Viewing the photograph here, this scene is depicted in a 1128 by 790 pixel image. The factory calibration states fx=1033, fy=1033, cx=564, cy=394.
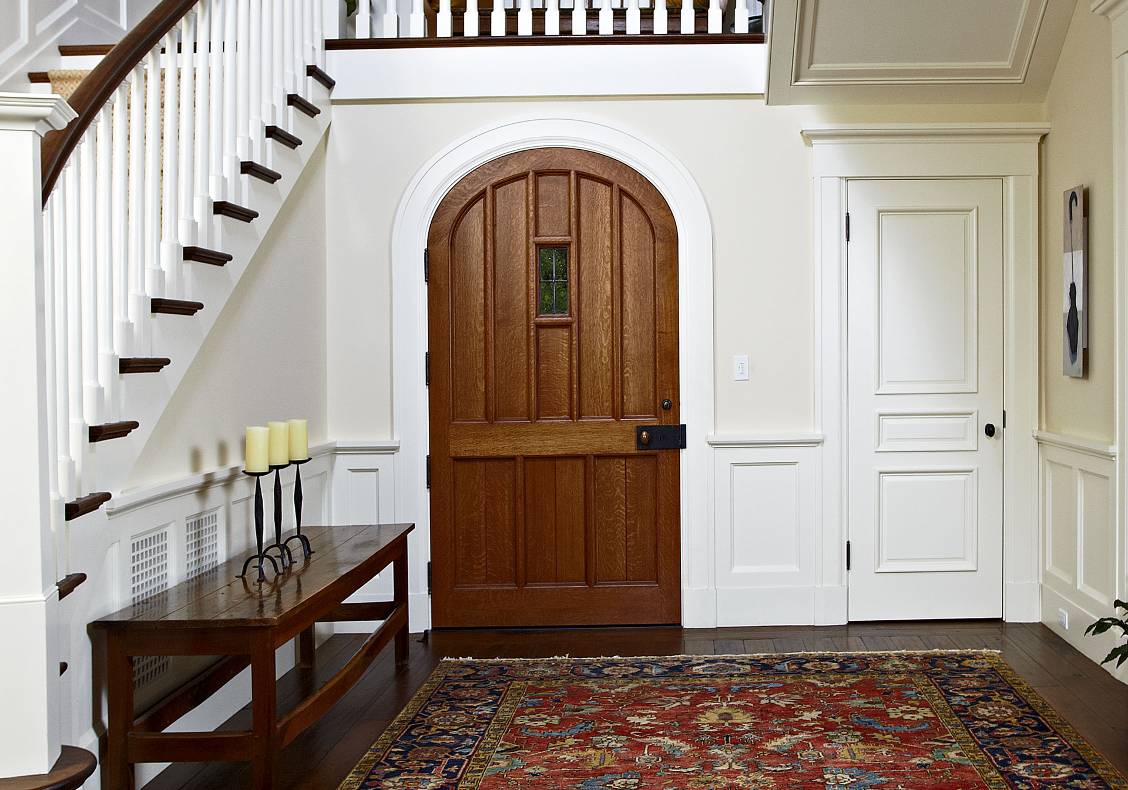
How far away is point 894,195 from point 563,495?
2.04 meters

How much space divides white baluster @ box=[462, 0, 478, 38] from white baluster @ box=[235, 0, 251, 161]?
1299 millimetres

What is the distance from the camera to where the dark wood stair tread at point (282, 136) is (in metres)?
3.86

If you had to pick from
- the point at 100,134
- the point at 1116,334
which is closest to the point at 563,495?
the point at 1116,334

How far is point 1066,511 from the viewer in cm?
440

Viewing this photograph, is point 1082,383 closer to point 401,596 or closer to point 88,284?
point 401,596

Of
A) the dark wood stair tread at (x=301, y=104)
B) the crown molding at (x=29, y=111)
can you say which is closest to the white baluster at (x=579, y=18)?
the dark wood stair tread at (x=301, y=104)

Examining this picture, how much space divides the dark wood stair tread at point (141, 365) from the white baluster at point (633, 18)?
2760 mm

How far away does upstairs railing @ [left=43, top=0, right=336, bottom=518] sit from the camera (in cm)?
258

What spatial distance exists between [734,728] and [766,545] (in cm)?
145

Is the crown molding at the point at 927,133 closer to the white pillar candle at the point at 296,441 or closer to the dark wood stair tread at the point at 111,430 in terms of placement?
the white pillar candle at the point at 296,441

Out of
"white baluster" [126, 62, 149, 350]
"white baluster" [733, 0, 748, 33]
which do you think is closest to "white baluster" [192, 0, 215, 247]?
"white baluster" [126, 62, 149, 350]

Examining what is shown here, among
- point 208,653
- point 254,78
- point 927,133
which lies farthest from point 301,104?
point 927,133

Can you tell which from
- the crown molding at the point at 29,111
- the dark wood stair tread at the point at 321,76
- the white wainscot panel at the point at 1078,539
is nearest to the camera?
the crown molding at the point at 29,111

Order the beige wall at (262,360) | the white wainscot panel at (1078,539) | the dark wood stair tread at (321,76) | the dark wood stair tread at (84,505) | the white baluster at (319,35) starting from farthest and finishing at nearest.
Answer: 1. the white baluster at (319,35)
2. the dark wood stair tread at (321,76)
3. the white wainscot panel at (1078,539)
4. the beige wall at (262,360)
5. the dark wood stair tread at (84,505)
